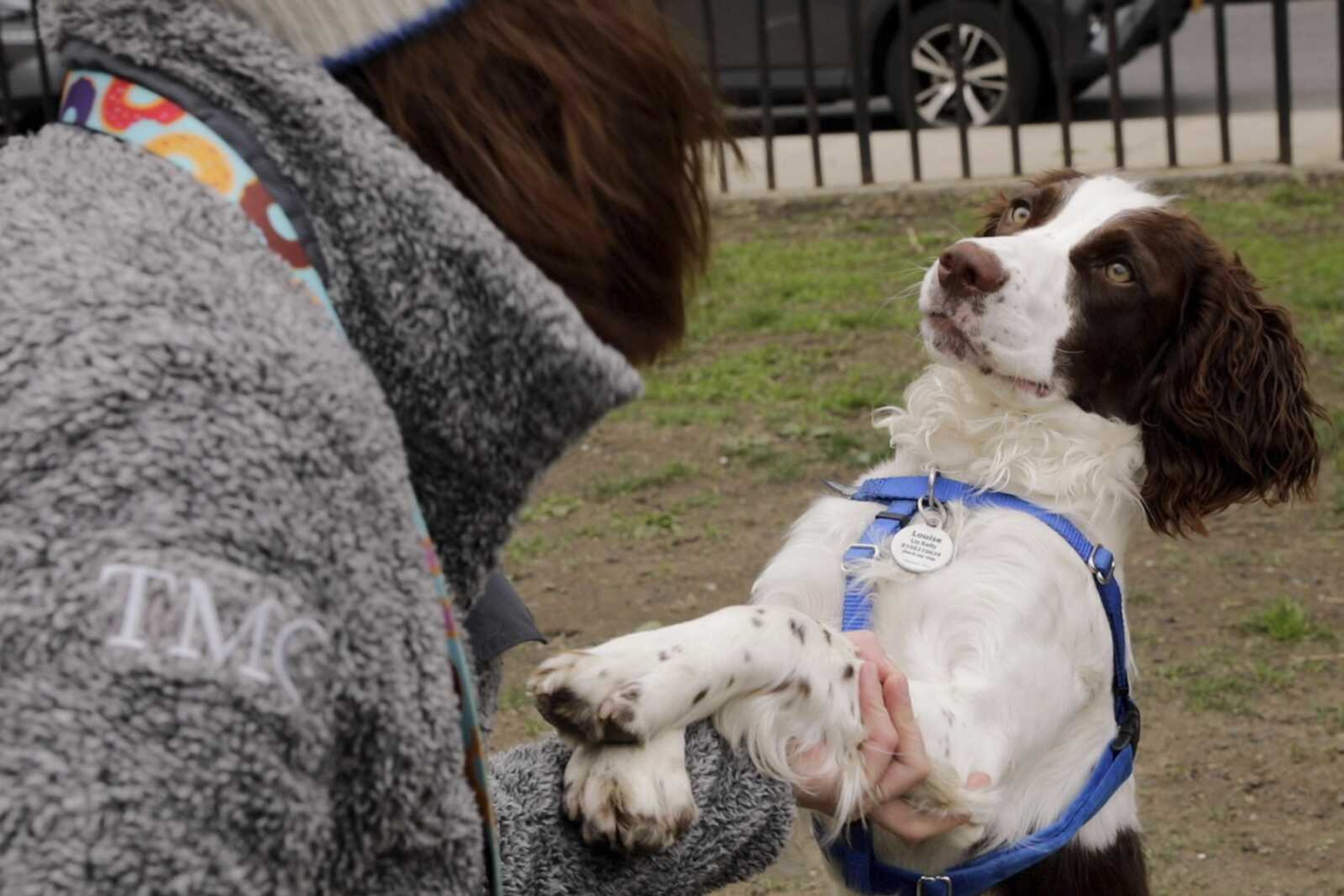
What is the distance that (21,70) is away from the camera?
9.26 metres

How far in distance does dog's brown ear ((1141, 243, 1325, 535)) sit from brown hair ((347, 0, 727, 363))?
1710 millimetres

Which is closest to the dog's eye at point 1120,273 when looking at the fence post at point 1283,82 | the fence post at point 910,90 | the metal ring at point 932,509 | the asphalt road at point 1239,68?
the metal ring at point 932,509

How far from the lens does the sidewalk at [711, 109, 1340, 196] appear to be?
865 cm

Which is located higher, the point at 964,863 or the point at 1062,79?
the point at 1062,79

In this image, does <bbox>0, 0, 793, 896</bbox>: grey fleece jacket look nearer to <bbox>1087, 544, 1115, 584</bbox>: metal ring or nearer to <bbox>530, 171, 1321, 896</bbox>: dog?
<bbox>530, 171, 1321, 896</bbox>: dog

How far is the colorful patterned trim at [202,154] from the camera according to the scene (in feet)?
3.98

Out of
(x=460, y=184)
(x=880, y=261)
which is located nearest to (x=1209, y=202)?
(x=880, y=261)

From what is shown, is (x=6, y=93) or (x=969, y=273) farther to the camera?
(x=6, y=93)

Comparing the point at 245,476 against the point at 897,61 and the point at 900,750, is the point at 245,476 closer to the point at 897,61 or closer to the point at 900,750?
the point at 900,750

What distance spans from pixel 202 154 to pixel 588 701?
87 cm

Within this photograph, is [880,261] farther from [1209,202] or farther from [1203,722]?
[1203,722]

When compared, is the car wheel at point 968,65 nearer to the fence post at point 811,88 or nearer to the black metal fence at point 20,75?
the fence post at point 811,88

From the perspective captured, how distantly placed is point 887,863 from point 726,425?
11.2 ft

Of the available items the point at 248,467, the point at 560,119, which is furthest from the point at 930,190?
the point at 248,467
